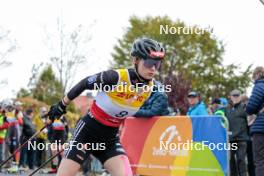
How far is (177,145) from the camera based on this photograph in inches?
430

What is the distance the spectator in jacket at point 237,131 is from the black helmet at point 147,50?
5447 millimetres

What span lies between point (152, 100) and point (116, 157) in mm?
5227

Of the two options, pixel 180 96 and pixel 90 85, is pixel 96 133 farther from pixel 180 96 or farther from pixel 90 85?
pixel 180 96

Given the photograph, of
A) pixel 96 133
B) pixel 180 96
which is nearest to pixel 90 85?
pixel 96 133

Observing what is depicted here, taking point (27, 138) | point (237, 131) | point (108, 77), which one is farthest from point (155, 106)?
point (27, 138)

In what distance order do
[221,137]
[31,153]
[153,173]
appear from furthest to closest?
1. [31,153]
2. [153,173]
3. [221,137]

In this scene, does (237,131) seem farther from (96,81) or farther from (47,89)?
(47,89)

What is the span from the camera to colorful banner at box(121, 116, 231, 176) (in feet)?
33.9

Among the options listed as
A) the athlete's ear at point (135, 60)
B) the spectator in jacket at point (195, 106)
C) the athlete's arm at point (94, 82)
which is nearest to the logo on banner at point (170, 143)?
the spectator in jacket at point (195, 106)

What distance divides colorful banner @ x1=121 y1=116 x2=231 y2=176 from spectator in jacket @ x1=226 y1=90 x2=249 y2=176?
37.9 inches

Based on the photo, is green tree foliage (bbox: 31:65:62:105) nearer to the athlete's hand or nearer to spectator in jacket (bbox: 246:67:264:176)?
spectator in jacket (bbox: 246:67:264:176)

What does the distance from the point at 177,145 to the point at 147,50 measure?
508cm

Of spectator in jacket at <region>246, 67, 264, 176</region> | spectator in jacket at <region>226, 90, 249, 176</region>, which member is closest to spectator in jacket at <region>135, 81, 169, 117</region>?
spectator in jacket at <region>226, 90, 249, 176</region>

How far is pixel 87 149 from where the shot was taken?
625cm
